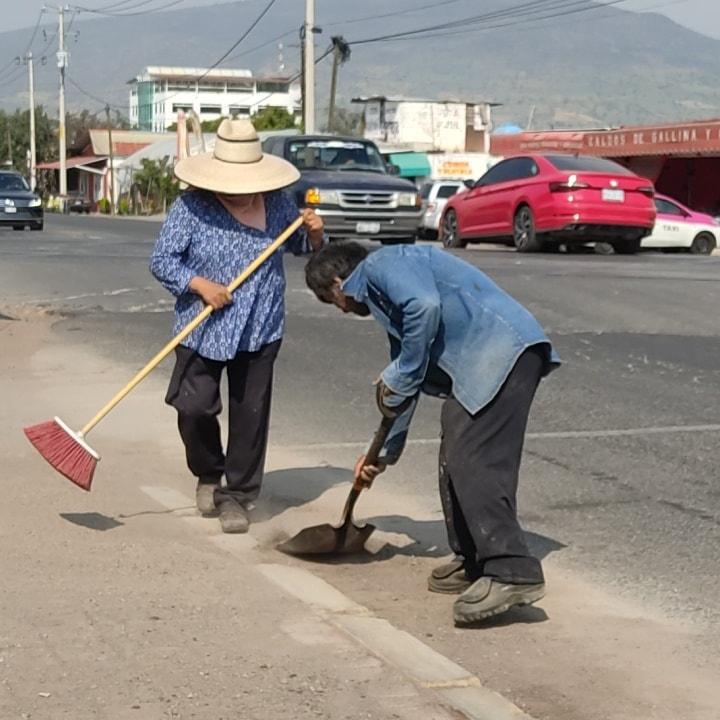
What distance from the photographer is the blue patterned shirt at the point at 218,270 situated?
732cm

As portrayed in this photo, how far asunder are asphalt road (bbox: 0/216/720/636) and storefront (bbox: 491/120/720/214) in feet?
81.0

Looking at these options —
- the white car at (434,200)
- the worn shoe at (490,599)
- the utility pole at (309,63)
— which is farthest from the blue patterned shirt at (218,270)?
the utility pole at (309,63)

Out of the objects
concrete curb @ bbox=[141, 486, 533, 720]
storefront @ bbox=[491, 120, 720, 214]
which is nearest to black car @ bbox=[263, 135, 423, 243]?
concrete curb @ bbox=[141, 486, 533, 720]

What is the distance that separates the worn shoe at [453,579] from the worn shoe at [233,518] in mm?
1228

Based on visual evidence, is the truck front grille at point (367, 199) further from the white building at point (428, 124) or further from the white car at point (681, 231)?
the white building at point (428, 124)

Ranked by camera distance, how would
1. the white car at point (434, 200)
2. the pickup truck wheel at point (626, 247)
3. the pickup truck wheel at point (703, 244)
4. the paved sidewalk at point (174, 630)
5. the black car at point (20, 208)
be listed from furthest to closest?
the white car at point (434, 200)
the black car at point (20, 208)
the pickup truck wheel at point (703, 244)
the pickup truck wheel at point (626, 247)
the paved sidewalk at point (174, 630)

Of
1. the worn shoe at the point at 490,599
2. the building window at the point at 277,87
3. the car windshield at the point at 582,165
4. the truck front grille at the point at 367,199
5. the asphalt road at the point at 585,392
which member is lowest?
the asphalt road at the point at 585,392

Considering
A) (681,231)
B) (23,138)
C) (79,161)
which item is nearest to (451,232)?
(681,231)

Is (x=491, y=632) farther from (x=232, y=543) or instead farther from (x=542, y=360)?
(x=232, y=543)

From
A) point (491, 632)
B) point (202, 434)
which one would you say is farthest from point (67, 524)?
point (491, 632)

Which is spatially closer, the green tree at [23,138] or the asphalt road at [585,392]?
the asphalt road at [585,392]

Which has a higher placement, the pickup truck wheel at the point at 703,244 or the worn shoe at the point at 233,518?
the worn shoe at the point at 233,518

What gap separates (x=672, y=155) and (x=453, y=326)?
42.7 m

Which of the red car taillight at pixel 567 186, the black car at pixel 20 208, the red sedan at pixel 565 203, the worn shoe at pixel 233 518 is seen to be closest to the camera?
the worn shoe at pixel 233 518
